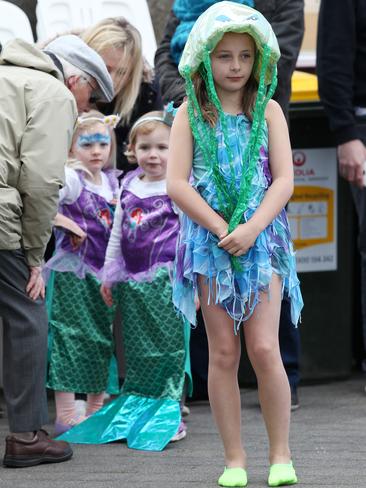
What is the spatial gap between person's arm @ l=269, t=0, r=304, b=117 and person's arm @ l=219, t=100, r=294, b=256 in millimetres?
1247

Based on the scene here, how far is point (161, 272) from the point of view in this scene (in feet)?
17.5

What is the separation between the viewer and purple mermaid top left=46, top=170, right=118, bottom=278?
552cm

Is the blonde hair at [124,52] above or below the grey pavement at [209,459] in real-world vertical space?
above

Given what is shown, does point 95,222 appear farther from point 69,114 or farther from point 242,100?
point 242,100

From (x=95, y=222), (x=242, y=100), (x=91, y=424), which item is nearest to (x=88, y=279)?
(x=95, y=222)

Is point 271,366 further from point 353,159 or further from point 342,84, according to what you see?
point 342,84

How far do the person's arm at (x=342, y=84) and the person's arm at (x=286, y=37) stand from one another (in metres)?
0.35

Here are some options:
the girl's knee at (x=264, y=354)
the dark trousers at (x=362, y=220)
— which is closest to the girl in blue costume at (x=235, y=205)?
the girl's knee at (x=264, y=354)

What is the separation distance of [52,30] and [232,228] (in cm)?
283

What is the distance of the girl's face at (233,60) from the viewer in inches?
169

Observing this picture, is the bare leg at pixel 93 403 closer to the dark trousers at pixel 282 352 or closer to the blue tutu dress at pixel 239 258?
the dark trousers at pixel 282 352

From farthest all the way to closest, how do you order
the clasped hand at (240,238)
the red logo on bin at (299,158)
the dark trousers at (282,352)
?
the red logo on bin at (299,158)
the dark trousers at (282,352)
the clasped hand at (240,238)

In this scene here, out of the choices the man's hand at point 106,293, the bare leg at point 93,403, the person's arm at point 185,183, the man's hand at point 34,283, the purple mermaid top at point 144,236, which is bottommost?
the bare leg at point 93,403

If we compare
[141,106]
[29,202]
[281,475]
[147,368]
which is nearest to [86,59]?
[29,202]
